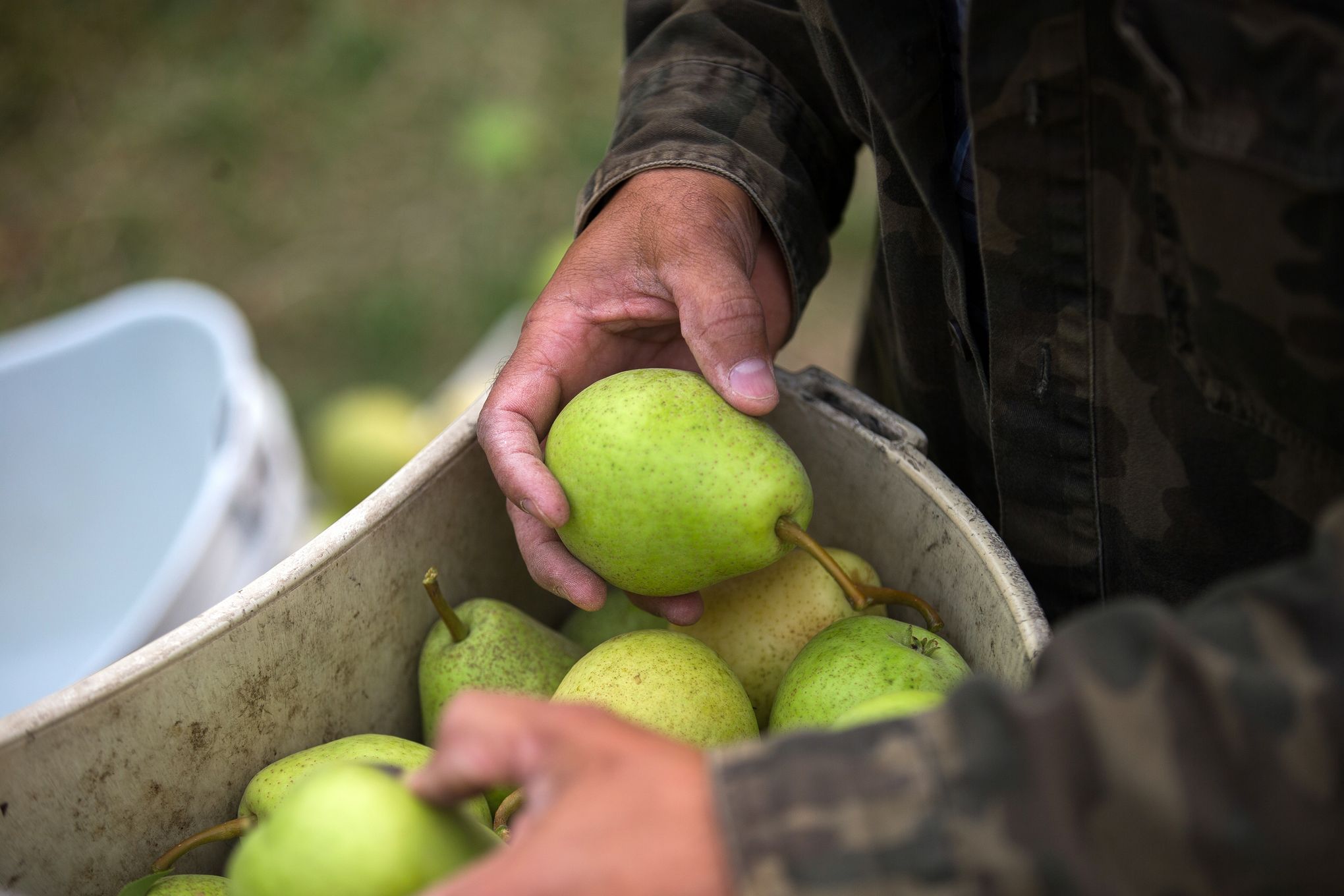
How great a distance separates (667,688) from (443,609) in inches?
11.8

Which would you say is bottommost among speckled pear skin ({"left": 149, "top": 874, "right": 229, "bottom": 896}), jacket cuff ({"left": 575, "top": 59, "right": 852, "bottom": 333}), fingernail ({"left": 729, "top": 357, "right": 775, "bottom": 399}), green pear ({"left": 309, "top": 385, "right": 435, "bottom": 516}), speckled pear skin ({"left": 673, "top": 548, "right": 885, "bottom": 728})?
green pear ({"left": 309, "top": 385, "right": 435, "bottom": 516})

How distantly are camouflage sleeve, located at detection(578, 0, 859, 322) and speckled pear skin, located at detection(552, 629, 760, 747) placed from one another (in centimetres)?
54

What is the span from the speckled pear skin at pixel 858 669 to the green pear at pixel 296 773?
1.17ft

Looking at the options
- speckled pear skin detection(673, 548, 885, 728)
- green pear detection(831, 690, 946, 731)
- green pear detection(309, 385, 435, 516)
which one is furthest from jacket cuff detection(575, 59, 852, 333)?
green pear detection(309, 385, 435, 516)

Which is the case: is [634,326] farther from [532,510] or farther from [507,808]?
[507,808]

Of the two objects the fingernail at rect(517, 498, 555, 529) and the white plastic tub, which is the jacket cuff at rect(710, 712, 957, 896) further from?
the white plastic tub

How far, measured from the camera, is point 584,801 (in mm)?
674

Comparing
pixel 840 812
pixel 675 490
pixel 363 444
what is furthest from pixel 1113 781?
pixel 363 444

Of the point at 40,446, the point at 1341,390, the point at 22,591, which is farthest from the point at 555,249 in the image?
the point at 1341,390

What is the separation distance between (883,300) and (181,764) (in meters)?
1.07

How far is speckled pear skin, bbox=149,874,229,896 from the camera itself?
1036 mm

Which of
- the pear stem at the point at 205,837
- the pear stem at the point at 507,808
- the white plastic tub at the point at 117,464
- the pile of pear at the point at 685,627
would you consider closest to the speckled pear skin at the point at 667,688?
→ the pile of pear at the point at 685,627

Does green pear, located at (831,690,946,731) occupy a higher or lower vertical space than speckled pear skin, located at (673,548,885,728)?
higher

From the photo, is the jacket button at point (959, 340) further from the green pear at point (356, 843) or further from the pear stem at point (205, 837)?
the pear stem at point (205, 837)
